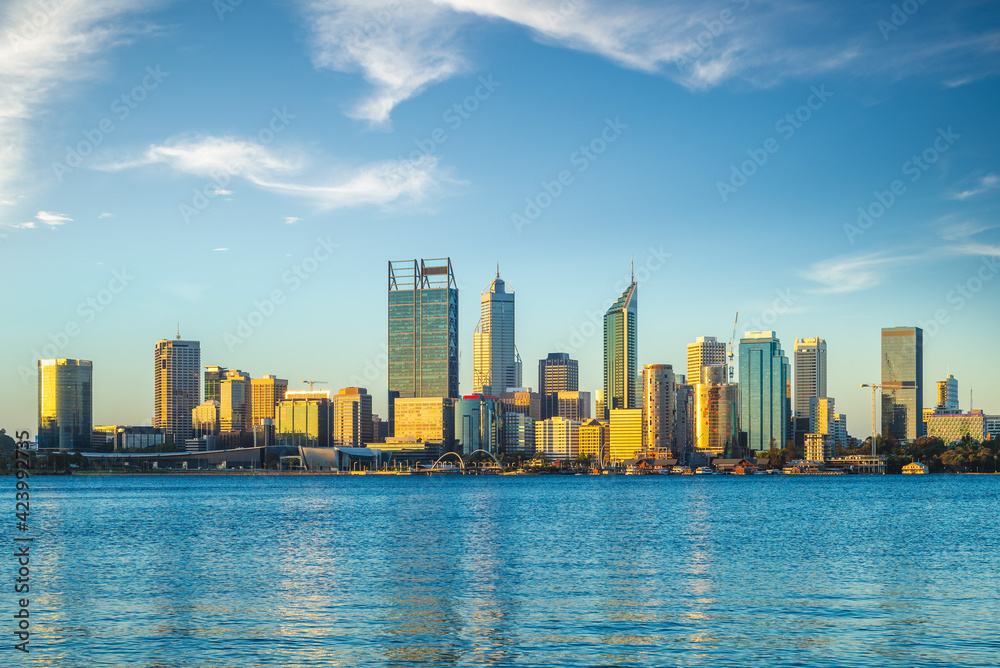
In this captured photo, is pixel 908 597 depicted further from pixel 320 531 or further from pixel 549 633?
pixel 320 531

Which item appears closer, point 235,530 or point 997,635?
point 997,635

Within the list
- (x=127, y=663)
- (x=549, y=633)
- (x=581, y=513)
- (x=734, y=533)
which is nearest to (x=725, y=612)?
(x=549, y=633)

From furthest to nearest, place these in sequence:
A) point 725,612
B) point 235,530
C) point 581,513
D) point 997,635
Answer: point 581,513 < point 235,530 < point 725,612 < point 997,635

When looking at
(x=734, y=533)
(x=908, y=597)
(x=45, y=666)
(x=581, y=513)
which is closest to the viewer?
(x=45, y=666)

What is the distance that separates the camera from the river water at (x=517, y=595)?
3253 cm

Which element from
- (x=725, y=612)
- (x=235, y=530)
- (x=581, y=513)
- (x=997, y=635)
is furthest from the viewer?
(x=581, y=513)

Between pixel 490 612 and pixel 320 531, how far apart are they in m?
45.0

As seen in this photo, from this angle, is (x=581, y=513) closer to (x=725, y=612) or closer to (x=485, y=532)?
(x=485, y=532)

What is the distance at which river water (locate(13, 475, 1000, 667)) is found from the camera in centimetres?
3253

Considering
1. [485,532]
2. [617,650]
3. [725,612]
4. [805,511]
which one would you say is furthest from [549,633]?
[805,511]

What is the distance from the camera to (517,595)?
43500 millimetres

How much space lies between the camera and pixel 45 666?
3083cm

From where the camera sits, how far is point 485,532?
79000 millimetres

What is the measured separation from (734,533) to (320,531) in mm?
32501
